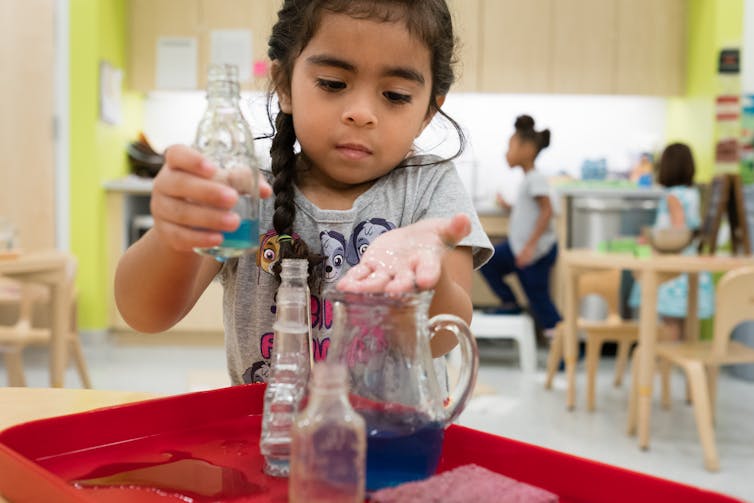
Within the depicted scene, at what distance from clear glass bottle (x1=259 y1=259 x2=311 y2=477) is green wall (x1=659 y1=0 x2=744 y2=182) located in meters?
4.83

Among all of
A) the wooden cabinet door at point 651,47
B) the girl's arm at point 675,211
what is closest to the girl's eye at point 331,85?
the girl's arm at point 675,211

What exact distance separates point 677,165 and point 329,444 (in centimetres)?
407

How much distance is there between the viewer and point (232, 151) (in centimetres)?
56

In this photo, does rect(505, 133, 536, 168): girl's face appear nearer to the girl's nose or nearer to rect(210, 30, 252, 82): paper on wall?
rect(210, 30, 252, 82): paper on wall

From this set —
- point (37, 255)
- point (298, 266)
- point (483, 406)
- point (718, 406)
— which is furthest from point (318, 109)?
point (718, 406)

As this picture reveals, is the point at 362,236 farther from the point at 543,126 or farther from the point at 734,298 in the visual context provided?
the point at 543,126

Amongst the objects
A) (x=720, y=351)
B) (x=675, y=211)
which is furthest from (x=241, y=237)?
(x=675, y=211)

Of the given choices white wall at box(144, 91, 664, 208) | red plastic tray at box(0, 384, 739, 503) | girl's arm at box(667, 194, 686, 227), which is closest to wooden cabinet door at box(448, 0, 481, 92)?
white wall at box(144, 91, 664, 208)

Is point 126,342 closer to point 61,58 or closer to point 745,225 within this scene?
point 61,58

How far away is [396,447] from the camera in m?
0.53

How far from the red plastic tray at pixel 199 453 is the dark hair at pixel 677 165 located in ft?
12.4

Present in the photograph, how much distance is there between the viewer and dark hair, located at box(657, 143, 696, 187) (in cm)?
411

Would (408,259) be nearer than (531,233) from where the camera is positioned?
Yes

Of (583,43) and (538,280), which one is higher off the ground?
(583,43)
